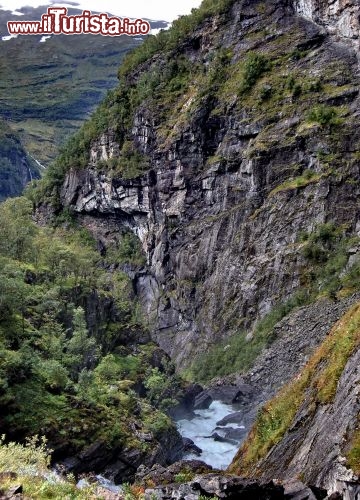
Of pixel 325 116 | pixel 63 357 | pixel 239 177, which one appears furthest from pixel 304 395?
pixel 239 177

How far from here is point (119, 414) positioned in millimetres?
34438

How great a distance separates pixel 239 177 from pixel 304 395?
57075 millimetres

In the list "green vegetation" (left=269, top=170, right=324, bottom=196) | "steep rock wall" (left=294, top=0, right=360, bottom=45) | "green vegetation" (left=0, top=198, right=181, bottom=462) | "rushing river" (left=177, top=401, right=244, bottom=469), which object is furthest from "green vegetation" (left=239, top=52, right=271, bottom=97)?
"rushing river" (left=177, top=401, right=244, bottom=469)

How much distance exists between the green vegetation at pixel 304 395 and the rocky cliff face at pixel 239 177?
42235 mm

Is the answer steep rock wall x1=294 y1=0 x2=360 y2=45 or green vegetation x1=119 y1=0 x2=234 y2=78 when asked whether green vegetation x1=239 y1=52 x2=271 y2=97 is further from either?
green vegetation x1=119 y1=0 x2=234 y2=78

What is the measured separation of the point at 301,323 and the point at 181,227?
3261 centimetres

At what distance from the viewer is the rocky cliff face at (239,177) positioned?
6788 centimetres

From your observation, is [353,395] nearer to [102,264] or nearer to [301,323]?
[301,323]

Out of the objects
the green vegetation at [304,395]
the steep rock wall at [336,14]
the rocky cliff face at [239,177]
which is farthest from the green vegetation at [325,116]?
the green vegetation at [304,395]

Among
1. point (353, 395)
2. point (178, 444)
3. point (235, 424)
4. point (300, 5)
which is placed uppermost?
point (300, 5)

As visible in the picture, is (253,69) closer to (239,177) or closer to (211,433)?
(239,177)

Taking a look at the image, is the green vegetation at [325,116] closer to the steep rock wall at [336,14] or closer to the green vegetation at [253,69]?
the steep rock wall at [336,14]

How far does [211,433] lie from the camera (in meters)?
49.2

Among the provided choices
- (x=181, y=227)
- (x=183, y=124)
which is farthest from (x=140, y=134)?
(x=181, y=227)
